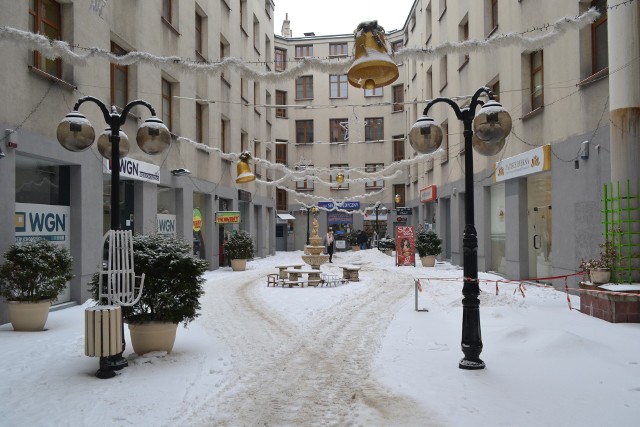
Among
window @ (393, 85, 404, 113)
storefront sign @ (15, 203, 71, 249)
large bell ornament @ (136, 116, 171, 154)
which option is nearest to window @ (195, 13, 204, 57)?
storefront sign @ (15, 203, 71, 249)

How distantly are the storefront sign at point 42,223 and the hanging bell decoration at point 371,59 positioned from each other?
8.09m

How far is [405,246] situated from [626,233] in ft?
46.1

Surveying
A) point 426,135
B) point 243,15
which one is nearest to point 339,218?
point 243,15

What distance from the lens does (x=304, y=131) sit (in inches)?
1641

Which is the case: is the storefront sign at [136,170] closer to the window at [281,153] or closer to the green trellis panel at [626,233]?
the green trellis panel at [626,233]

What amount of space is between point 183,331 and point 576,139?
32.9ft

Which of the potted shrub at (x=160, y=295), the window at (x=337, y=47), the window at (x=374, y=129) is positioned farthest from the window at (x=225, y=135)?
the window at (x=337, y=47)

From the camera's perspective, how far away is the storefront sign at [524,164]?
1320 centimetres

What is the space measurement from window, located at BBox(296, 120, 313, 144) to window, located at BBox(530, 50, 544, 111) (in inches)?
1101

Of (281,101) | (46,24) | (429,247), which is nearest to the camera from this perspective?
(46,24)

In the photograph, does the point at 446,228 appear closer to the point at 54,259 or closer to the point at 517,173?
the point at 517,173

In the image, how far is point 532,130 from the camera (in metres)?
14.3

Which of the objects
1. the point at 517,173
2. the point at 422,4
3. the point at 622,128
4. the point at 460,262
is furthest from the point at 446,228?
the point at 622,128

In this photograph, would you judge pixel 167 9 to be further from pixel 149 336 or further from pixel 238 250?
pixel 149 336
